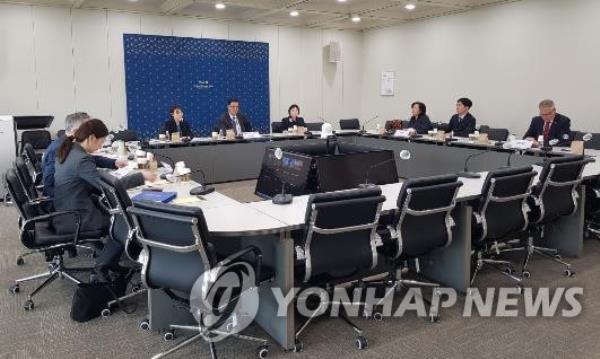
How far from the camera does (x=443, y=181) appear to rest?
9.45 ft

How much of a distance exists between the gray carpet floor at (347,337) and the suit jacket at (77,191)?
53 cm

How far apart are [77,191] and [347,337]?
203 centimetres

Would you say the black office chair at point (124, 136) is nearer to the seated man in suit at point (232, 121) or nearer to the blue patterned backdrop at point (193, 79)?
the seated man in suit at point (232, 121)

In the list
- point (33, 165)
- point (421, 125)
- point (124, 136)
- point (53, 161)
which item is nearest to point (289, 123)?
point (421, 125)

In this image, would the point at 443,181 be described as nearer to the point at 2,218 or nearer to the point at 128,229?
the point at 128,229

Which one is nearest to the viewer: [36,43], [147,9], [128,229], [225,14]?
[128,229]

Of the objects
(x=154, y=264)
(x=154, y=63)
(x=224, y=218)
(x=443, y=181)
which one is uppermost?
(x=154, y=63)

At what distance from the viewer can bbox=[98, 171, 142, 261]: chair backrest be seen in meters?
2.65

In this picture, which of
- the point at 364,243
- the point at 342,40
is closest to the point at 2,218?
the point at 364,243

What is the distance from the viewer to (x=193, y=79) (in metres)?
8.95

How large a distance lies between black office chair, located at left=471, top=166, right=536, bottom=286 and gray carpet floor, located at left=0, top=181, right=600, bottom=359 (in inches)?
20.0

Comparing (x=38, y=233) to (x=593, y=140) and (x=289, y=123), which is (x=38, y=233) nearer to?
(x=289, y=123)

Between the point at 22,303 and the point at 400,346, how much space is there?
8.13 feet

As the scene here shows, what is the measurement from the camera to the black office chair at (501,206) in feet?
10.5
